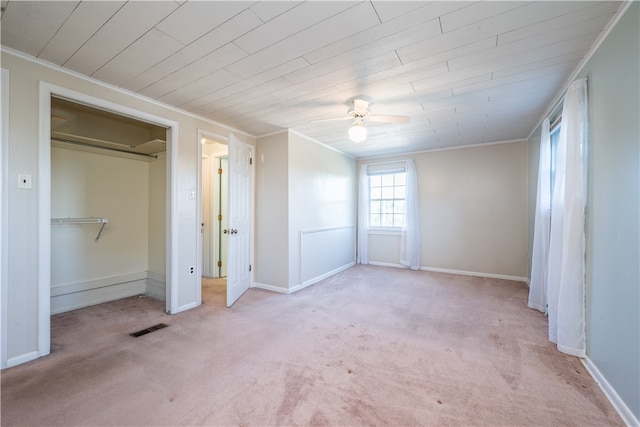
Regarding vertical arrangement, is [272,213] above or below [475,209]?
below

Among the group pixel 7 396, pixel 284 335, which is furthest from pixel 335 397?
pixel 7 396

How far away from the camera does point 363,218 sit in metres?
5.74

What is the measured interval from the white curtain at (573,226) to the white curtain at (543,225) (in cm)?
83

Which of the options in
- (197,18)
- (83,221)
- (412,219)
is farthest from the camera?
(412,219)

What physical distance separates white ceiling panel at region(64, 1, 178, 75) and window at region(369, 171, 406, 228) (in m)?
4.70

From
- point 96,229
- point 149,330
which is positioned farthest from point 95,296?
point 149,330

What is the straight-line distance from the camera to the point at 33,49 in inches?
77.1

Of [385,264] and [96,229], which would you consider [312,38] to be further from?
[385,264]

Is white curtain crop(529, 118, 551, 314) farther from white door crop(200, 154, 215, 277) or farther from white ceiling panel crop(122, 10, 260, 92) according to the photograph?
white door crop(200, 154, 215, 277)

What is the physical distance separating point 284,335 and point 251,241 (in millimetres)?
1832

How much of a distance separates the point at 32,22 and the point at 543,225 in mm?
4654

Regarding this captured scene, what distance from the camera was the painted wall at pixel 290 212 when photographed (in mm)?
3869

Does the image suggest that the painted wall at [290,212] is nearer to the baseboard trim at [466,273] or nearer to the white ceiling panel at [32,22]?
the baseboard trim at [466,273]

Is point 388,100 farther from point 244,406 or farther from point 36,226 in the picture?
point 36,226
